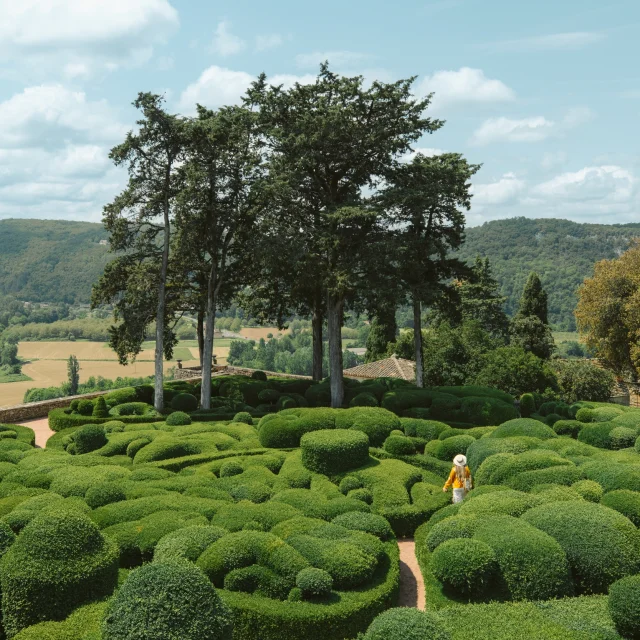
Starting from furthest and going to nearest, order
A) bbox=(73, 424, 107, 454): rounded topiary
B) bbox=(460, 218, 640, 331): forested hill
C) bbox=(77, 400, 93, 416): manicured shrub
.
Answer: bbox=(460, 218, 640, 331): forested hill → bbox=(77, 400, 93, 416): manicured shrub → bbox=(73, 424, 107, 454): rounded topiary

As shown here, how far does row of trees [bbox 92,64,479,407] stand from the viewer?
76.3 feet

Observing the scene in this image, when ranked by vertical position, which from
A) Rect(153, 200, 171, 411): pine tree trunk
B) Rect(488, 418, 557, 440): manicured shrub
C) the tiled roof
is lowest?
the tiled roof

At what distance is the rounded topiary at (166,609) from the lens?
694 centimetres

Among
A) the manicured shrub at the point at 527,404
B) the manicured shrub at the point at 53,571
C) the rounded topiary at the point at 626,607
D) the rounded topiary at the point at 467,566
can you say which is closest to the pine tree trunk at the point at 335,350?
the manicured shrub at the point at 527,404

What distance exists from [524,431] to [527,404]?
6.45m

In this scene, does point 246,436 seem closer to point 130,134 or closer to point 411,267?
point 411,267

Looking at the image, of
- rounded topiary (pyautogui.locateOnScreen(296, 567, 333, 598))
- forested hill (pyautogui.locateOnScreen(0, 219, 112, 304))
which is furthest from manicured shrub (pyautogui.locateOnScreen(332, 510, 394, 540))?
forested hill (pyautogui.locateOnScreen(0, 219, 112, 304))

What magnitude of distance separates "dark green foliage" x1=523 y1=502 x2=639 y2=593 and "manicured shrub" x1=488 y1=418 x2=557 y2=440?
5.58m

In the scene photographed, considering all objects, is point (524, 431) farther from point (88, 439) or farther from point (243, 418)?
point (88, 439)

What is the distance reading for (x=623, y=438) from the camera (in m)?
16.5

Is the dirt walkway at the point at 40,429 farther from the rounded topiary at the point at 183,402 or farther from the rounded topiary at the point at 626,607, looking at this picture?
the rounded topiary at the point at 626,607

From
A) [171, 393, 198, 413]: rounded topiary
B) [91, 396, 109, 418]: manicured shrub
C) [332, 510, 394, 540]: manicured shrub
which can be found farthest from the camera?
[171, 393, 198, 413]: rounded topiary

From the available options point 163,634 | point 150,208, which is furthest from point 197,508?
point 150,208

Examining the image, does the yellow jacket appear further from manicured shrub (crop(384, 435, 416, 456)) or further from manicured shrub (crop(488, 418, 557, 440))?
manicured shrub (crop(384, 435, 416, 456))
